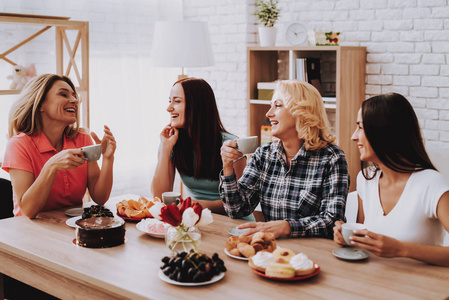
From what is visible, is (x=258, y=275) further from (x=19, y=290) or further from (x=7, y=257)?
(x=19, y=290)

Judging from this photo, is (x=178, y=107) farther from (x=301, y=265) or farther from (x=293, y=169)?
(x=301, y=265)

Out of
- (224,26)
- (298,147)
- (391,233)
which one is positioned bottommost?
(391,233)

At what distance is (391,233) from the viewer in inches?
74.8

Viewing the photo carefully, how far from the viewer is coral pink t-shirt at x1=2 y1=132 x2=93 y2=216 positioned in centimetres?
244

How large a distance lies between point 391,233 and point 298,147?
0.58 meters

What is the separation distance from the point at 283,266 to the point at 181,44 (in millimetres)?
2612

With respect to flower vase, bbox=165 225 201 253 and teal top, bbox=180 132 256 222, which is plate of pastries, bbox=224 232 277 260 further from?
teal top, bbox=180 132 256 222

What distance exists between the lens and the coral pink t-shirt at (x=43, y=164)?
2.44 meters

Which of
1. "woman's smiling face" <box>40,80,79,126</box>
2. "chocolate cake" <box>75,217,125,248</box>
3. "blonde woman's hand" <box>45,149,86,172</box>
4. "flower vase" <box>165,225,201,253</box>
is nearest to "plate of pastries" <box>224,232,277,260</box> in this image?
"flower vase" <box>165,225,201,253</box>

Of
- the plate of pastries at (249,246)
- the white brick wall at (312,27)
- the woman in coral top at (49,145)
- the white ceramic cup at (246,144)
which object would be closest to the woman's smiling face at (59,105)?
the woman in coral top at (49,145)

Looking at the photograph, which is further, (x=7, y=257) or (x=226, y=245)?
(x=7, y=257)

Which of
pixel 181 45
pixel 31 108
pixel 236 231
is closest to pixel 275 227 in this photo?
pixel 236 231

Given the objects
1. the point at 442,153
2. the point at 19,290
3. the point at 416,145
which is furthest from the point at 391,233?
the point at 442,153

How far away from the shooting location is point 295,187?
2.28 meters
